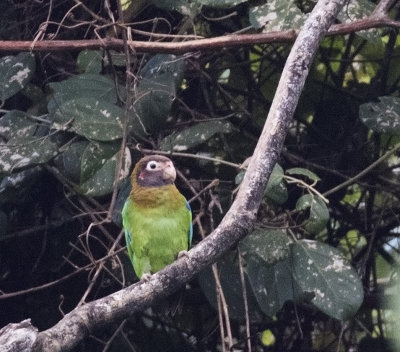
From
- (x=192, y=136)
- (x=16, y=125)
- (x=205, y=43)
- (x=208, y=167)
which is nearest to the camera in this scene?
(x=205, y=43)

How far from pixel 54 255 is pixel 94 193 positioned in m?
0.66

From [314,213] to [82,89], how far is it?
976mm

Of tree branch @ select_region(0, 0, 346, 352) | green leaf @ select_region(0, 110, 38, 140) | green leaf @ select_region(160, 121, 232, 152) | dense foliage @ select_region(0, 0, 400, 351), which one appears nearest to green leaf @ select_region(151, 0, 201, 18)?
dense foliage @ select_region(0, 0, 400, 351)

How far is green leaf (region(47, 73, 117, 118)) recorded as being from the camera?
10.5 ft

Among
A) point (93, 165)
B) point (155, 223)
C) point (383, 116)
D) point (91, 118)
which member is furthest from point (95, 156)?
point (383, 116)

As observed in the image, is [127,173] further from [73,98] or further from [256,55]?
[256,55]

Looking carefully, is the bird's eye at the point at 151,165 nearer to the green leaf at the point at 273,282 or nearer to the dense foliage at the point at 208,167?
A: the dense foliage at the point at 208,167

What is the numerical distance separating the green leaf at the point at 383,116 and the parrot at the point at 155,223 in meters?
0.73

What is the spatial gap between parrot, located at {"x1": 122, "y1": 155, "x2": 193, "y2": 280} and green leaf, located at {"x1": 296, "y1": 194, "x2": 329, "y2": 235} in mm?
440

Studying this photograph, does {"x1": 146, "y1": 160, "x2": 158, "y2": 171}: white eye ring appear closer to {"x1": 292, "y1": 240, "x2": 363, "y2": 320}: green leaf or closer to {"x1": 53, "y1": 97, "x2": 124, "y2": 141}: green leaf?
{"x1": 53, "y1": 97, "x2": 124, "y2": 141}: green leaf

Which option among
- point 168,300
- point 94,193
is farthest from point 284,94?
point 168,300

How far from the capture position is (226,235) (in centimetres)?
202

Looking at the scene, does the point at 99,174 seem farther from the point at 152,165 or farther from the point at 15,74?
the point at 15,74

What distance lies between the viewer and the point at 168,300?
3145 millimetres
